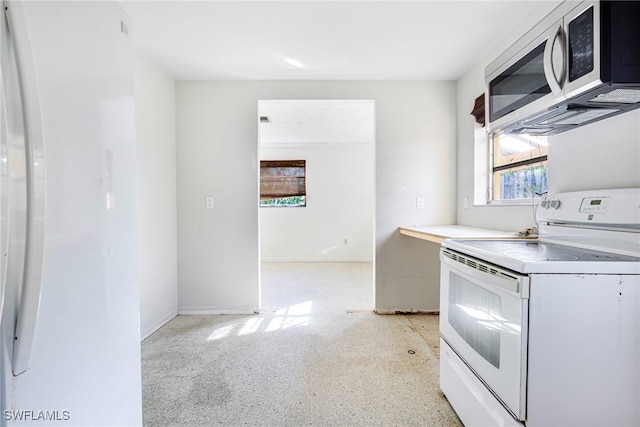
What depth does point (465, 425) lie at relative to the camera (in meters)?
1.29

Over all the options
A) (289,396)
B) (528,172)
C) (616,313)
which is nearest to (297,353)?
(289,396)

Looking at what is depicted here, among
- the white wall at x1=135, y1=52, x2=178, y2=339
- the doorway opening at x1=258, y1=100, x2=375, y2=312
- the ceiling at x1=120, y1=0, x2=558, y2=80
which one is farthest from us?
the doorway opening at x1=258, y1=100, x2=375, y2=312

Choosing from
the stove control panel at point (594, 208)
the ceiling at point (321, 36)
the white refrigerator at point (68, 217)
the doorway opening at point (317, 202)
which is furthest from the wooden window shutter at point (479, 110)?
the doorway opening at point (317, 202)

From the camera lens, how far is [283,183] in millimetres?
5422

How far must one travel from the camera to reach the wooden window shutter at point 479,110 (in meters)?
2.19

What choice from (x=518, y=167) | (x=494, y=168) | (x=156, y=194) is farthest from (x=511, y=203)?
(x=156, y=194)

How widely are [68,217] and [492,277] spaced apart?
139 cm

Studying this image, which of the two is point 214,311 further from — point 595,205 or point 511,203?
point 595,205

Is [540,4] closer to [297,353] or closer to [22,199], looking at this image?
[22,199]

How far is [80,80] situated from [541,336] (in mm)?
1620

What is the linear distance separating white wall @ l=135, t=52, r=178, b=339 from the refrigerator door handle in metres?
1.67

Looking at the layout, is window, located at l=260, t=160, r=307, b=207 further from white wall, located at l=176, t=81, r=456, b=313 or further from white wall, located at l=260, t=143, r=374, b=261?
white wall, located at l=176, t=81, r=456, b=313

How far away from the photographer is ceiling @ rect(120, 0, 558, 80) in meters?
1.66

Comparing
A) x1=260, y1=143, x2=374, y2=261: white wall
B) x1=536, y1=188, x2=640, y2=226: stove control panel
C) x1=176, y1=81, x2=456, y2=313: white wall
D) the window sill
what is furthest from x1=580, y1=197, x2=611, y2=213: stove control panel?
x1=260, y1=143, x2=374, y2=261: white wall
